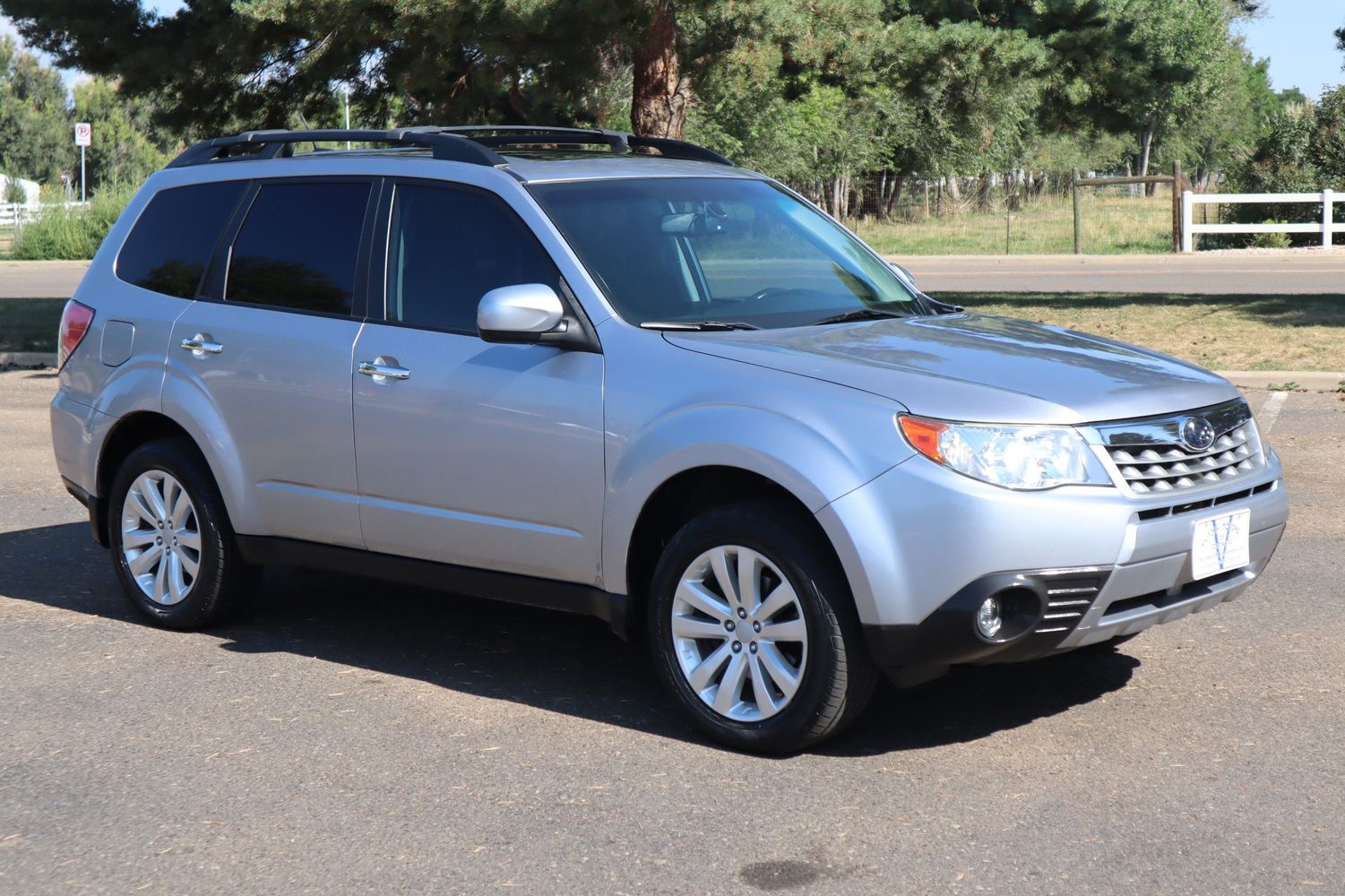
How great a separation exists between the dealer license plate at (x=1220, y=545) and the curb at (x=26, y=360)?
14.6 metres

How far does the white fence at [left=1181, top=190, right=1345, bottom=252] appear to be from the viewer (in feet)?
107

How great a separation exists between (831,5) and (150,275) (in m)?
12.4

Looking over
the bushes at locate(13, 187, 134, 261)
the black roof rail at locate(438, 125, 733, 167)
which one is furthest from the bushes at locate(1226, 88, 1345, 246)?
the black roof rail at locate(438, 125, 733, 167)

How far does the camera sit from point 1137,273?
26625mm

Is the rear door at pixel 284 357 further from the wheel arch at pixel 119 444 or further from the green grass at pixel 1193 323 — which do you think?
the green grass at pixel 1193 323

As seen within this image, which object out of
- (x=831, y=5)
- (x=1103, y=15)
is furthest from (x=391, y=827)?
(x=1103, y=15)

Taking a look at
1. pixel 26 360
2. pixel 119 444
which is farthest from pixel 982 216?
pixel 119 444

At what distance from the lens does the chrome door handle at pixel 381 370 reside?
5543mm

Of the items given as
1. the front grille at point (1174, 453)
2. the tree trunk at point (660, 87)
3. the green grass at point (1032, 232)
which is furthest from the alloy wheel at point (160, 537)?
the green grass at point (1032, 232)

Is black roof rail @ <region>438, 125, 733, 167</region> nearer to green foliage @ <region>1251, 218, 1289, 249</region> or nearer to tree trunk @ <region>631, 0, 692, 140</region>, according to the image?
tree trunk @ <region>631, 0, 692, 140</region>

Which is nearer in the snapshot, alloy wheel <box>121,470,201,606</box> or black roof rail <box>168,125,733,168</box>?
black roof rail <box>168,125,733,168</box>

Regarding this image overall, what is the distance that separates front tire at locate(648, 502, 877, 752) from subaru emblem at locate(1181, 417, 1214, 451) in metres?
1.12

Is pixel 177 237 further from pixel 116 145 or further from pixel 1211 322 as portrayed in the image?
pixel 116 145

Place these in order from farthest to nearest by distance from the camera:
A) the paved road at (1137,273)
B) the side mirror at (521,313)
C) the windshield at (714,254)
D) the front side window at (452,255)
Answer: the paved road at (1137,273)
the front side window at (452,255)
the windshield at (714,254)
the side mirror at (521,313)
